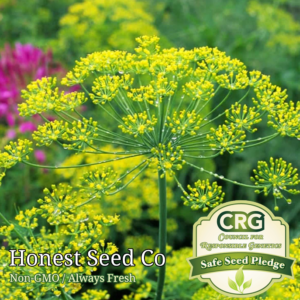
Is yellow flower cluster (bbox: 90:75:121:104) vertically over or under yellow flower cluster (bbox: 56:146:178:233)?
under

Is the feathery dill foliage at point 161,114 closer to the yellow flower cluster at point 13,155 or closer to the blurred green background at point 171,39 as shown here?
the yellow flower cluster at point 13,155

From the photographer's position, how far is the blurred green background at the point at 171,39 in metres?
2.65

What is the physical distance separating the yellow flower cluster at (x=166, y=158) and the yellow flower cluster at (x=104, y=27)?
1.71 m

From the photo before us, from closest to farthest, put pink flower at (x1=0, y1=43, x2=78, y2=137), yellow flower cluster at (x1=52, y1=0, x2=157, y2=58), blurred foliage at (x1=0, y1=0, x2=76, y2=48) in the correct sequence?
pink flower at (x1=0, y1=43, x2=78, y2=137)
yellow flower cluster at (x1=52, y1=0, x2=157, y2=58)
blurred foliage at (x1=0, y1=0, x2=76, y2=48)

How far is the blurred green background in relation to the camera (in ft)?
8.68

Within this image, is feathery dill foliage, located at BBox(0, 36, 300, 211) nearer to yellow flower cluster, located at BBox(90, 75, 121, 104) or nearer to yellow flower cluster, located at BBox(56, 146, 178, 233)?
yellow flower cluster, located at BBox(90, 75, 121, 104)

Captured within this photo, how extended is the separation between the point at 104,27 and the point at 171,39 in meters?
0.90

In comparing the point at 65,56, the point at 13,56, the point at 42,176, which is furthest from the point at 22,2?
the point at 42,176

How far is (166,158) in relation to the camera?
1114 mm

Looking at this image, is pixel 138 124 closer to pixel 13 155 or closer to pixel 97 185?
pixel 97 185

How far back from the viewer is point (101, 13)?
3.01m

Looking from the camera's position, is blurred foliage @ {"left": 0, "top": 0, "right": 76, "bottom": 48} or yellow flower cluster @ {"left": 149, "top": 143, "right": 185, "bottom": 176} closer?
yellow flower cluster @ {"left": 149, "top": 143, "right": 185, "bottom": 176}

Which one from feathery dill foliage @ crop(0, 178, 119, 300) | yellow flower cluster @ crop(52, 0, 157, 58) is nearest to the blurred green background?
yellow flower cluster @ crop(52, 0, 157, 58)

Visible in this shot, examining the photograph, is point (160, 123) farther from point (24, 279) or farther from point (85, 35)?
point (85, 35)
